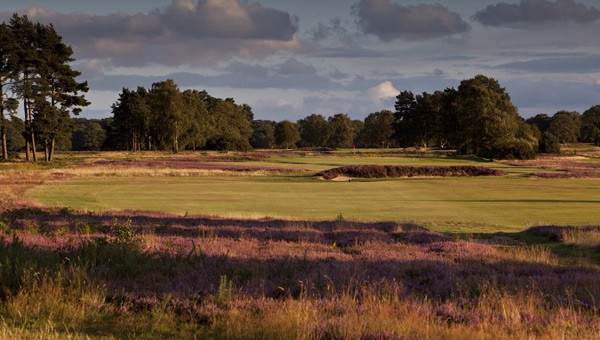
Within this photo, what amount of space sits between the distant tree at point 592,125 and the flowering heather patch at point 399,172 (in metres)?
121

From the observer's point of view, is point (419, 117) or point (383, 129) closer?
point (419, 117)

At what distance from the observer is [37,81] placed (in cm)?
7350

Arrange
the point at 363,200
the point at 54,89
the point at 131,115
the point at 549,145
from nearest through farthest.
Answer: the point at 363,200 → the point at 54,89 → the point at 549,145 → the point at 131,115

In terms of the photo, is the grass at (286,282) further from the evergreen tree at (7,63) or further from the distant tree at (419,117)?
the distant tree at (419,117)

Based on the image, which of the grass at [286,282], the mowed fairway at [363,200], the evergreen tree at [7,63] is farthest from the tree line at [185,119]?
the grass at [286,282]

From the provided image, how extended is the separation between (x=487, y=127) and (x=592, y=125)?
285ft

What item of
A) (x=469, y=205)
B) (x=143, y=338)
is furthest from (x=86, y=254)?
(x=469, y=205)

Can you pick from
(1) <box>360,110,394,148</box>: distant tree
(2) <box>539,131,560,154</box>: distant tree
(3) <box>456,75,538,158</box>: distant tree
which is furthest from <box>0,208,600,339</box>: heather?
(1) <box>360,110,394,148</box>: distant tree

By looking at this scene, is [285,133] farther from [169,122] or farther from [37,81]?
[37,81]

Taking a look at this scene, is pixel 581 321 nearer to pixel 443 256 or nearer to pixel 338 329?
pixel 338 329

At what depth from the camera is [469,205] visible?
1282 inches

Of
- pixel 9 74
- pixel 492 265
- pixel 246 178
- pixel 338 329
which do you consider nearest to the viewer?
pixel 338 329

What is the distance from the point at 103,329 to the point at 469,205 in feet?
93.6

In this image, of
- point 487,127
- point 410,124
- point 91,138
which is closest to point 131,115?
point 91,138
